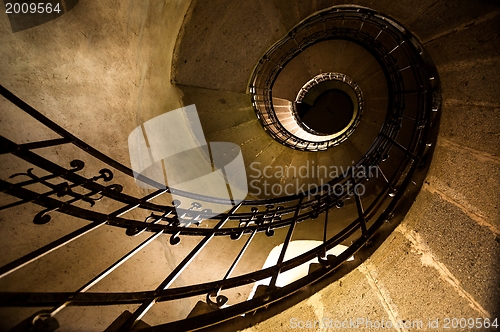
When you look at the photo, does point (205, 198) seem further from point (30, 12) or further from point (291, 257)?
point (30, 12)

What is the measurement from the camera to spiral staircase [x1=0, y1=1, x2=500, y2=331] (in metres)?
1.64

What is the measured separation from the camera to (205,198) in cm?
332

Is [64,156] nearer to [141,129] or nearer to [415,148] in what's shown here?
[141,129]

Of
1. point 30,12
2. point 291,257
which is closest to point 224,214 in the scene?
point 291,257

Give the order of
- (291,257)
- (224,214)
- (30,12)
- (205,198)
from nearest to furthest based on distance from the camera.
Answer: (30,12)
(224,214)
(205,198)
(291,257)

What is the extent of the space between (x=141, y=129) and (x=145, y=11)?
136 cm

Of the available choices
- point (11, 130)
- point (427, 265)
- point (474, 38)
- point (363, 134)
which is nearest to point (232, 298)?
point (427, 265)

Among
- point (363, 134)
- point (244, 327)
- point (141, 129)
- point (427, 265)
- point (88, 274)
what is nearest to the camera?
point (244, 327)

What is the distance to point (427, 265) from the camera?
5.94 ft

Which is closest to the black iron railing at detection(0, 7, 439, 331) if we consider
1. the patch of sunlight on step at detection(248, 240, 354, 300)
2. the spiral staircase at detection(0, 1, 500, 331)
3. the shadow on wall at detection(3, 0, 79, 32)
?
the spiral staircase at detection(0, 1, 500, 331)

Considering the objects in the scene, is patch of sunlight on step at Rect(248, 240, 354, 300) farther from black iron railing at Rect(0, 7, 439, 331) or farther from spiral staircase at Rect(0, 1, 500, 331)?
black iron railing at Rect(0, 7, 439, 331)

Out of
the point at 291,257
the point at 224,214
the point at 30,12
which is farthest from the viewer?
the point at 291,257

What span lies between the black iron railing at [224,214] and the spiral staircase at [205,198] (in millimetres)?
13

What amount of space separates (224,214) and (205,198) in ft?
1.62
